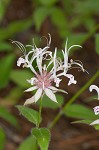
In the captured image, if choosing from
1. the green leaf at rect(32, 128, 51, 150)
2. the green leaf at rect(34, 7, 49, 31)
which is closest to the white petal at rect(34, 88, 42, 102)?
the green leaf at rect(32, 128, 51, 150)

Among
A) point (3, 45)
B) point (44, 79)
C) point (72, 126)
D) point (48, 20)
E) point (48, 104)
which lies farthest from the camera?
point (48, 20)

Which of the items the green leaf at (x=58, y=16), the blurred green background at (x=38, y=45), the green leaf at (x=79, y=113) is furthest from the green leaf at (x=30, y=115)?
the green leaf at (x=58, y=16)

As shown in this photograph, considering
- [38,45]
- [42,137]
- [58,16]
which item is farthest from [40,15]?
[42,137]

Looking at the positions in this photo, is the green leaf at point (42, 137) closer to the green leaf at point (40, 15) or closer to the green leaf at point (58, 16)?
the green leaf at point (40, 15)

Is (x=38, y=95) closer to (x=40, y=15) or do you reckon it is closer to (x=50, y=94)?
(x=50, y=94)

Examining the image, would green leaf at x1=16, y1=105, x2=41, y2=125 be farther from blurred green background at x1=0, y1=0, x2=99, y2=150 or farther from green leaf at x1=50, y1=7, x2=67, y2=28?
green leaf at x1=50, y1=7, x2=67, y2=28

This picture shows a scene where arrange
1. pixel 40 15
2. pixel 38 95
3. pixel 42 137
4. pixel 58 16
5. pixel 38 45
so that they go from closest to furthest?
pixel 42 137 < pixel 38 95 < pixel 40 15 < pixel 58 16 < pixel 38 45

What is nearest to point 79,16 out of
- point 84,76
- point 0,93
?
point 84,76

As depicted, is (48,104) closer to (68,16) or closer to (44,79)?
(44,79)

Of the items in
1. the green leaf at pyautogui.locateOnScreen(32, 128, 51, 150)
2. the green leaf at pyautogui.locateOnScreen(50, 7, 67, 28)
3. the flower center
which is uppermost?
the green leaf at pyautogui.locateOnScreen(50, 7, 67, 28)
